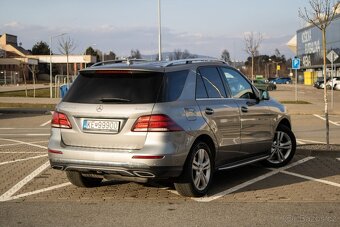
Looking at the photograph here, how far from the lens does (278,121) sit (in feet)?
27.9

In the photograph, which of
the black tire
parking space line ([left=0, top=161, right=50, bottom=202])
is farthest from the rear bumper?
parking space line ([left=0, top=161, right=50, bottom=202])

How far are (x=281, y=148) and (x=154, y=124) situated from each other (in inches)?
139

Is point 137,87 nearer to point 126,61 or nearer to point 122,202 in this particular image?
point 126,61

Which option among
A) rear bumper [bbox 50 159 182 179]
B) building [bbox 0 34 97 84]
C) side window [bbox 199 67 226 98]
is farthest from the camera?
building [bbox 0 34 97 84]

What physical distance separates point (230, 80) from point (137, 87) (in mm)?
1852

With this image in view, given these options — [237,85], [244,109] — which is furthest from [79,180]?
[237,85]

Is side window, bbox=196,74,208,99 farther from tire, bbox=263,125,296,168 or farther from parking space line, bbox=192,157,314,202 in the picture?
tire, bbox=263,125,296,168

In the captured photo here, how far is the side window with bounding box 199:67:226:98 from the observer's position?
273 inches

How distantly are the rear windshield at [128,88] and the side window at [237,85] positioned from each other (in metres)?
1.15

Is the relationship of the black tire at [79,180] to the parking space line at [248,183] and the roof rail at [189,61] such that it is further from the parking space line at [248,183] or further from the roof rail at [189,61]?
the roof rail at [189,61]

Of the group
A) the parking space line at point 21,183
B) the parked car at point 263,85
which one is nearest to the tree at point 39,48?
the parked car at point 263,85

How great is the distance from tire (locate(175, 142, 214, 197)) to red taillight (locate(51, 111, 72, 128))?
59.2 inches

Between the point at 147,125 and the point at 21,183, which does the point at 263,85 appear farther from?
the point at 147,125

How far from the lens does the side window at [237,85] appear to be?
24.6ft
